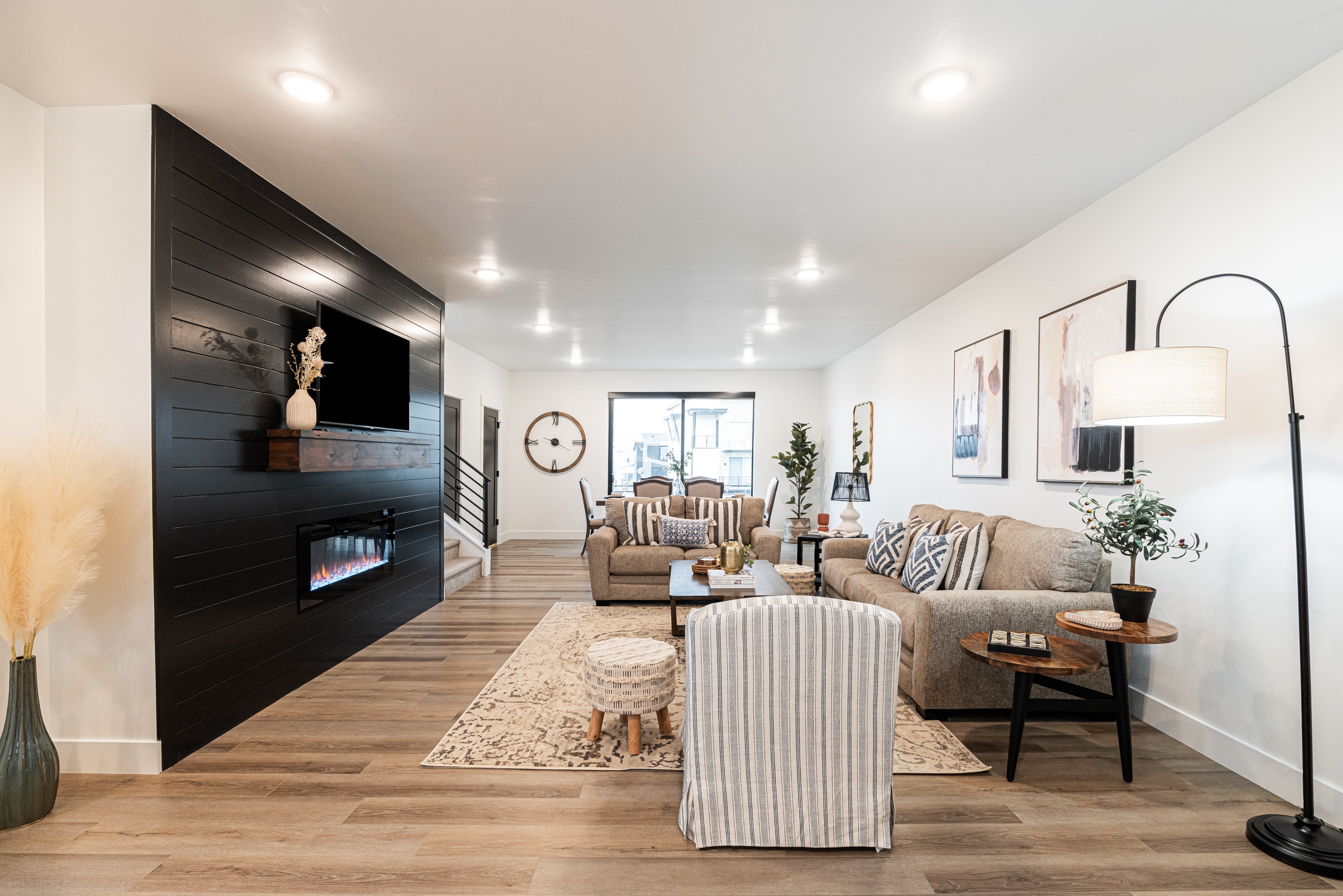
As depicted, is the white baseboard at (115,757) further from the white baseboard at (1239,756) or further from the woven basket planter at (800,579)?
the white baseboard at (1239,756)

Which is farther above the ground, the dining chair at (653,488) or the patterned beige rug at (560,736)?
the dining chair at (653,488)

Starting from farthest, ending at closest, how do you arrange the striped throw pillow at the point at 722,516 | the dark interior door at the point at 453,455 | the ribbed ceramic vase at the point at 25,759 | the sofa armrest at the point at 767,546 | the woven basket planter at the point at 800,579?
the dark interior door at the point at 453,455 < the striped throw pillow at the point at 722,516 < the sofa armrest at the point at 767,546 < the woven basket planter at the point at 800,579 < the ribbed ceramic vase at the point at 25,759

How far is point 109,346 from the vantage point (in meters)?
2.50

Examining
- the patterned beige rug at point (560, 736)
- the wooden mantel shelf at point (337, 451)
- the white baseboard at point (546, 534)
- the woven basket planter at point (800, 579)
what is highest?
the wooden mantel shelf at point (337, 451)

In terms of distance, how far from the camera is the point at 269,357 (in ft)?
10.5

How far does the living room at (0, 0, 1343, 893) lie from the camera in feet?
6.49

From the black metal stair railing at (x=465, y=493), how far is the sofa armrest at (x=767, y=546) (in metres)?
3.06

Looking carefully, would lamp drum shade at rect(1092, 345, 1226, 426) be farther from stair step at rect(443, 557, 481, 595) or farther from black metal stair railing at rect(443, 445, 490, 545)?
black metal stair railing at rect(443, 445, 490, 545)

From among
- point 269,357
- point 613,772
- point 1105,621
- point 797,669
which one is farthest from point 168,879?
point 1105,621

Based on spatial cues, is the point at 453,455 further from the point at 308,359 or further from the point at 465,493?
the point at 308,359

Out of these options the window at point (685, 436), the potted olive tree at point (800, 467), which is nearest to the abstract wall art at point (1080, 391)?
the potted olive tree at point (800, 467)

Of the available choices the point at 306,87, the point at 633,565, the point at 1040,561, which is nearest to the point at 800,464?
the point at 633,565

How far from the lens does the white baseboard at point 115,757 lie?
2.53 metres

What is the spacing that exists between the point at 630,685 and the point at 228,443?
207 centimetres
